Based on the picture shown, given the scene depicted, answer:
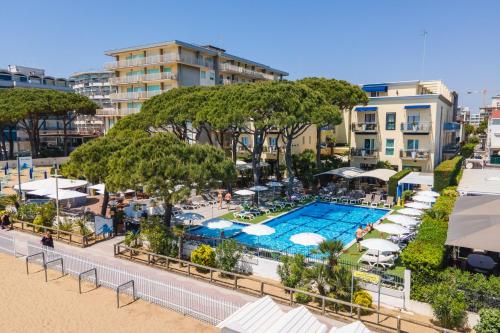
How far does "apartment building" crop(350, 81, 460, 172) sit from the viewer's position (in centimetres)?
3728

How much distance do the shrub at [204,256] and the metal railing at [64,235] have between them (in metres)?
7.52

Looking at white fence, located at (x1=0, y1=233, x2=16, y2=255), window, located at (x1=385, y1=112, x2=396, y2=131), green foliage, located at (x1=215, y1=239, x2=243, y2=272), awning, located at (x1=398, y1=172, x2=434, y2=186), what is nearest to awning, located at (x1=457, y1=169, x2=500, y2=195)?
awning, located at (x1=398, y1=172, x2=434, y2=186)

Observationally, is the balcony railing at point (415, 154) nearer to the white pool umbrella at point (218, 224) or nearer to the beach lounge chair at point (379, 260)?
the beach lounge chair at point (379, 260)

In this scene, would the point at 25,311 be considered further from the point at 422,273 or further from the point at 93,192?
the point at 93,192

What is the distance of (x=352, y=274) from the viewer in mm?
13453

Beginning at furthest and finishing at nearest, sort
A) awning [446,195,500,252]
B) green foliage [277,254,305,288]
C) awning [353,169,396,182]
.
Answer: awning [353,169,396,182]
green foliage [277,254,305,288]
awning [446,195,500,252]

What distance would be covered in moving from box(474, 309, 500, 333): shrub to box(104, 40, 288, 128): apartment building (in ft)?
147

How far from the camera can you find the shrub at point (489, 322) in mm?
10328

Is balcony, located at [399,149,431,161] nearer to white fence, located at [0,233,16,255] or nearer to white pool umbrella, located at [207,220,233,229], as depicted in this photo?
white pool umbrella, located at [207,220,233,229]

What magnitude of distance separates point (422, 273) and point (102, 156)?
60.4ft

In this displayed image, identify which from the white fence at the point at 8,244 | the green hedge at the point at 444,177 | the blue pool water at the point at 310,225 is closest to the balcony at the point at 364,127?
the green hedge at the point at 444,177

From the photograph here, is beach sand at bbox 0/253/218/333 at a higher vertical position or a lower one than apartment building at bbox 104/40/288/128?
lower

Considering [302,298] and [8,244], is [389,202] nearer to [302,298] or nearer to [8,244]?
[302,298]

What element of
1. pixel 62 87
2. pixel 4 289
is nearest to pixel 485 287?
pixel 4 289
